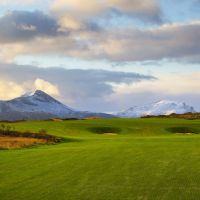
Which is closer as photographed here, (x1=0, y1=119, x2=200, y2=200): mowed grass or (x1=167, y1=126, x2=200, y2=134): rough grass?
(x1=0, y1=119, x2=200, y2=200): mowed grass

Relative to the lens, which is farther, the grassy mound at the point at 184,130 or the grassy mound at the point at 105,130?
the grassy mound at the point at 105,130

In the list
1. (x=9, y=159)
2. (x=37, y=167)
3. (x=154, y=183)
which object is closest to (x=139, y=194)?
(x=154, y=183)

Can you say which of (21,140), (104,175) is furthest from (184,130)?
(104,175)

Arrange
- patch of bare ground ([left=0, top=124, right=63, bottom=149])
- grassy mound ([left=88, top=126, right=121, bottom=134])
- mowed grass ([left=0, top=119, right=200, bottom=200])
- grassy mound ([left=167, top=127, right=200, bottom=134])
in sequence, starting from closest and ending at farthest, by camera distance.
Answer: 1. mowed grass ([left=0, top=119, right=200, bottom=200])
2. patch of bare ground ([left=0, top=124, right=63, bottom=149])
3. grassy mound ([left=167, top=127, right=200, bottom=134])
4. grassy mound ([left=88, top=126, right=121, bottom=134])

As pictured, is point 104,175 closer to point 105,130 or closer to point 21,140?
point 21,140

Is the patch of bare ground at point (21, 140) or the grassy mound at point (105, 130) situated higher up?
the grassy mound at point (105, 130)

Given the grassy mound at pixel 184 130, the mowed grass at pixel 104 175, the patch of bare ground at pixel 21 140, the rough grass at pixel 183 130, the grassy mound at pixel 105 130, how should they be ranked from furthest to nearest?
the grassy mound at pixel 105 130
the rough grass at pixel 183 130
the grassy mound at pixel 184 130
the patch of bare ground at pixel 21 140
the mowed grass at pixel 104 175

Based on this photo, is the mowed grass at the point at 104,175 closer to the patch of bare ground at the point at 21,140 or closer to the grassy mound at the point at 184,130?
the patch of bare ground at the point at 21,140

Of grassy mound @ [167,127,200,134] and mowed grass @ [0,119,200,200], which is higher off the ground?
grassy mound @ [167,127,200,134]

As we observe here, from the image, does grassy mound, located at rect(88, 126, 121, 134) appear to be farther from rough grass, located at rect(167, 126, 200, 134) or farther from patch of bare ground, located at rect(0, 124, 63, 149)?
patch of bare ground, located at rect(0, 124, 63, 149)

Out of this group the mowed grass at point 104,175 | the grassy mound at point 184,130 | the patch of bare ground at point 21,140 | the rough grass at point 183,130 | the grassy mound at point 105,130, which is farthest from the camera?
the grassy mound at point 105,130

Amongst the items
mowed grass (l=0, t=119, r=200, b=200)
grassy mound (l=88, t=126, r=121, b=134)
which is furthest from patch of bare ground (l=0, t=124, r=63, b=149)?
grassy mound (l=88, t=126, r=121, b=134)

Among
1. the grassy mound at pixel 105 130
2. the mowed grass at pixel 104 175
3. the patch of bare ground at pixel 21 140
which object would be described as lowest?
the mowed grass at pixel 104 175

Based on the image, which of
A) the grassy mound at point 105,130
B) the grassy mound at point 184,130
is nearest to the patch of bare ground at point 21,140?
the grassy mound at point 105,130
